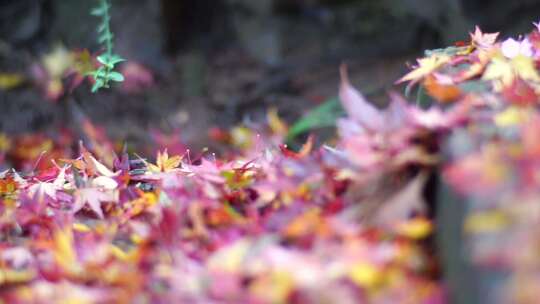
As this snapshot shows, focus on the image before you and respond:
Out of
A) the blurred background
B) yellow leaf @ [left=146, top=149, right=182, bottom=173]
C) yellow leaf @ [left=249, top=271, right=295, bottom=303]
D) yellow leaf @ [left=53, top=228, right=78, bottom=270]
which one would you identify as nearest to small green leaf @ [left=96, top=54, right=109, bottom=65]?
yellow leaf @ [left=146, top=149, right=182, bottom=173]

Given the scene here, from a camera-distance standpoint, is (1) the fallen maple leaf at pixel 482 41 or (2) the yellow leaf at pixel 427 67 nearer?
(2) the yellow leaf at pixel 427 67

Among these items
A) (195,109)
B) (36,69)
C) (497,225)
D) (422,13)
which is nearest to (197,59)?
(195,109)

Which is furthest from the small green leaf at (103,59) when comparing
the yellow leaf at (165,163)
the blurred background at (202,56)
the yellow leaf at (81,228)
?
the blurred background at (202,56)

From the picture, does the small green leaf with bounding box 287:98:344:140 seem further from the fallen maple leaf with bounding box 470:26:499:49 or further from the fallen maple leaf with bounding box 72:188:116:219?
the fallen maple leaf with bounding box 72:188:116:219

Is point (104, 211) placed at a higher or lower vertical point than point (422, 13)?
lower

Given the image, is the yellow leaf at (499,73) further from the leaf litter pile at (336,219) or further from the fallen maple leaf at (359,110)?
the fallen maple leaf at (359,110)

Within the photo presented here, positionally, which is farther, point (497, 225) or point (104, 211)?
point (104, 211)

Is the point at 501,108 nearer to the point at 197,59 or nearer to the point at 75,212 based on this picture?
the point at 75,212
